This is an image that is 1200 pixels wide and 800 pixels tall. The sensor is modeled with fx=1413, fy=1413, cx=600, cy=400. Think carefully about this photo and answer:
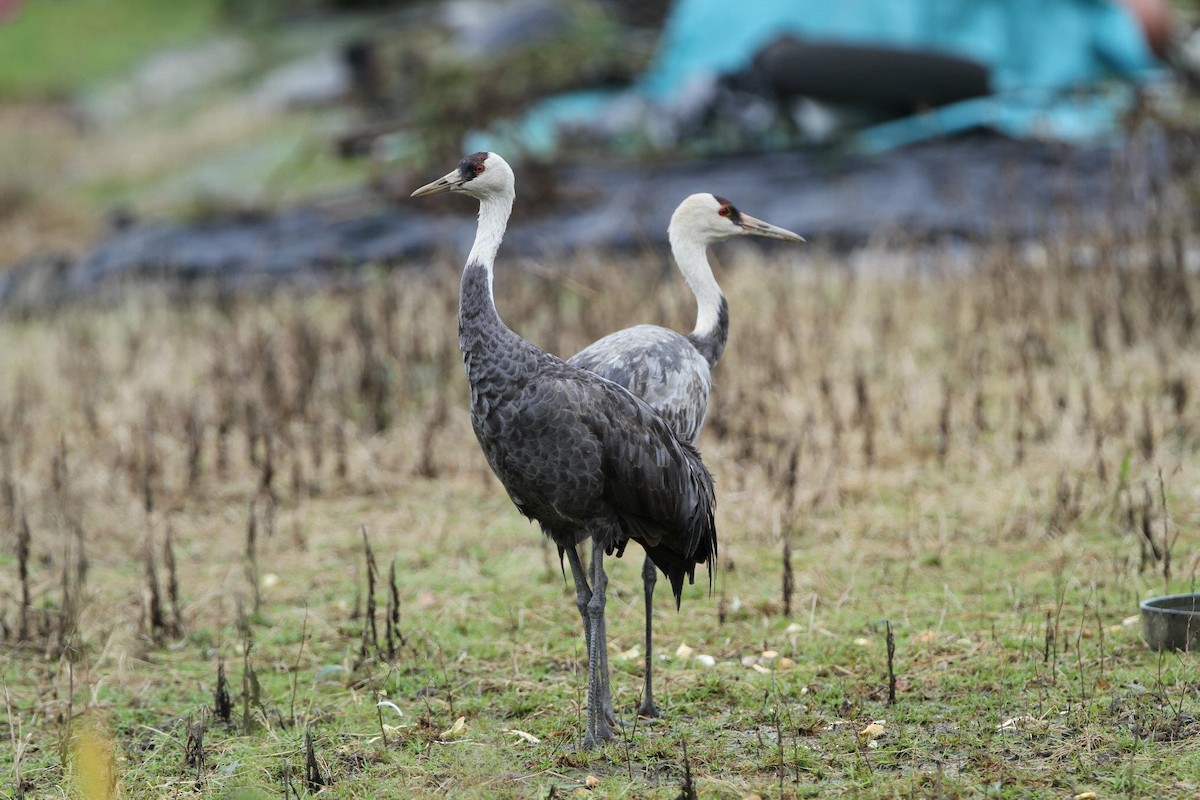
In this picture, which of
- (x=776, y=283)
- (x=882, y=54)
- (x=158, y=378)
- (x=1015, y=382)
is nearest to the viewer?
(x=1015, y=382)

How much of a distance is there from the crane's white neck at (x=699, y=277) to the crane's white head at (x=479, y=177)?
3.89ft

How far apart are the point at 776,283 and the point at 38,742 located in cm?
556

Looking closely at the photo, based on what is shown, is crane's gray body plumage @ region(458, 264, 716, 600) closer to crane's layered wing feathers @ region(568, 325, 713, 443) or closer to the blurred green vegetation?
crane's layered wing feathers @ region(568, 325, 713, 443)

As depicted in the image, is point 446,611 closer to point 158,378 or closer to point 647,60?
point 158,378

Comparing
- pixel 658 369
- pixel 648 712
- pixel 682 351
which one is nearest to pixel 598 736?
pixel 648 712

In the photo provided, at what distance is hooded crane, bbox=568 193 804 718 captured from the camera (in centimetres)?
471

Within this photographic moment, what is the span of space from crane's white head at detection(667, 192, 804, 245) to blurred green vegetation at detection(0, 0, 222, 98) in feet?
66.6

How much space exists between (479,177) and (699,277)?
1.35 m

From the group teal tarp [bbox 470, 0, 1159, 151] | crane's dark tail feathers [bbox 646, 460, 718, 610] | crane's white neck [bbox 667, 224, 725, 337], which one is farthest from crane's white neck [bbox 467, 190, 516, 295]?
teal tarp [bbox 470, 0, 1159, 151]

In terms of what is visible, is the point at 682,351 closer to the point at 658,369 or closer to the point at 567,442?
the point at 658,369

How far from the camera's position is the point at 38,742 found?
4320mm

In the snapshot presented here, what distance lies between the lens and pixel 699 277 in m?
5.36

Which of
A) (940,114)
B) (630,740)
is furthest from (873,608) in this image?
(940,114)

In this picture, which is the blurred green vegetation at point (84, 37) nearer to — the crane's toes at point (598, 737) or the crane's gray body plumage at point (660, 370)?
the crane's gray body plumage at point (660, 370)
